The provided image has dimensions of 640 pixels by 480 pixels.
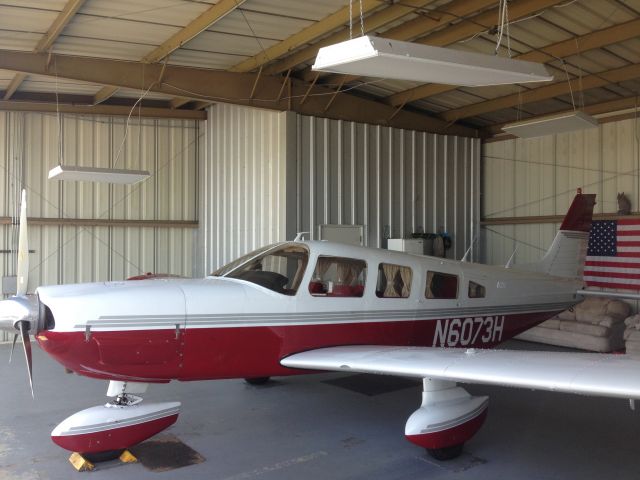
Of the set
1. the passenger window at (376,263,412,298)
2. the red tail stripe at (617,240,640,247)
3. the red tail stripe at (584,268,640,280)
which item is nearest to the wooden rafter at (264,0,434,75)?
the passenger window at (376,263,412,298)

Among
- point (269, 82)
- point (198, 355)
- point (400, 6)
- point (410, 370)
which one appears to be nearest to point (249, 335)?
point (198, 355)

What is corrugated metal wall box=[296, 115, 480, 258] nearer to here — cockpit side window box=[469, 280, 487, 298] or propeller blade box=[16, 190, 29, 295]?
cockpit side window box=[469, 280, 487, 298]

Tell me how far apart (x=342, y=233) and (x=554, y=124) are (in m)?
4.08

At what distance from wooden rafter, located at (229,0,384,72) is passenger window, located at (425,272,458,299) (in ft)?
10.6

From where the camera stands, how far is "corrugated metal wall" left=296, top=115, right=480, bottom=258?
10.1 meters

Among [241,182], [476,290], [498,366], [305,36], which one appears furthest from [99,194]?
[498,366]

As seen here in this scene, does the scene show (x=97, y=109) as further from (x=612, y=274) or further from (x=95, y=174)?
(x=612, y=274)

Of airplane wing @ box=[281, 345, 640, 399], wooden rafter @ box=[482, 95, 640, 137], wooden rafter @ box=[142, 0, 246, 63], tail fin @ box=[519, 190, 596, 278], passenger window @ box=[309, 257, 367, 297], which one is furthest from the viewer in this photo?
wooden rafter @ box=[482, 95, 640, 137]

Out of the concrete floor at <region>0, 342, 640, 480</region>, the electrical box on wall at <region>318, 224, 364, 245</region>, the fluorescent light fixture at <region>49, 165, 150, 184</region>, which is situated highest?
the fluorescent light fixture at <region>49, 165, 150, 184</region>

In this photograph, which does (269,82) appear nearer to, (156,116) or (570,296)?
(156,116)

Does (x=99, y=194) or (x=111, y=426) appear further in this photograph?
(x=99, y=194)

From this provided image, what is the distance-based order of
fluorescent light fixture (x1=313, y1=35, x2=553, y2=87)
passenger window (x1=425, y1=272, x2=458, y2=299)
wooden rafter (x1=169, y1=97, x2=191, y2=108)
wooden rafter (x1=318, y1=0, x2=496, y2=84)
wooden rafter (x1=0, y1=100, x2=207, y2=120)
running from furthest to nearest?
1. wooden rafter (x1=169, y1=97, x2=191, y2=108)
2. wooden rafter (x1=0, y1=100, x2=207, y2=120)
3. wooden rafter (x1=318, y1=0, x2=496, y2=84)
4. passenger window (x1=425, y1=272, x2=458, y2=299)
5. fluorescent light fixture (x1=313, y1=35, x2=553, y2=87)

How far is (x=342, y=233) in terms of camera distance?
10.3m

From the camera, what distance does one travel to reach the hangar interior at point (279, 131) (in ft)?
24.5
